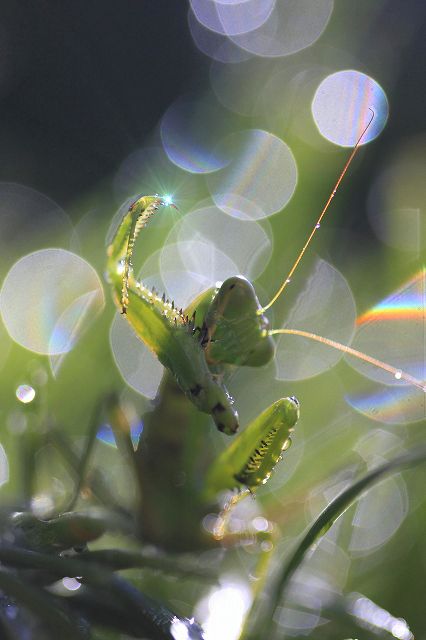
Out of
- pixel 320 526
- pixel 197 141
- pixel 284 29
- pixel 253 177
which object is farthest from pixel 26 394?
pixel 284 29

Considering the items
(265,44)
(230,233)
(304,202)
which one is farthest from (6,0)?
(304,202)

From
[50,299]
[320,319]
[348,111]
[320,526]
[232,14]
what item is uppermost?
[232,14]

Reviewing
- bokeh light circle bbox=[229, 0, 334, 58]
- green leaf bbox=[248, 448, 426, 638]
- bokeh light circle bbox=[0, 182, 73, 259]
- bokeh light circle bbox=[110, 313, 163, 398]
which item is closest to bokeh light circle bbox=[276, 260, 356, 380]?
bokeh light circle bbox=[110, 313, 163, 398]

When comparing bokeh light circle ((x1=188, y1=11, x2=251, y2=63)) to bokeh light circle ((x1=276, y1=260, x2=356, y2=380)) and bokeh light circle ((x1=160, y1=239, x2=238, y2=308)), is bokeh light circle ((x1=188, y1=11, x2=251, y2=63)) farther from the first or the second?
bokeh light circle ((x1=276, y1=260, x2=356, y2=380))

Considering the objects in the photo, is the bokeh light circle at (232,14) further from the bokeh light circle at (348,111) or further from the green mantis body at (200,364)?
the green mantis body at (200,364)

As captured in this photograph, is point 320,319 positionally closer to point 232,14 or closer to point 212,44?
point 212,44

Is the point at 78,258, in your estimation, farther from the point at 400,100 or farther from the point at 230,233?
the point at 400,100

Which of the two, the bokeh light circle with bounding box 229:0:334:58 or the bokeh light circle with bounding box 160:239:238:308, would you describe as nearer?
the bokeh light circle with bounding box 160:239:238:308
